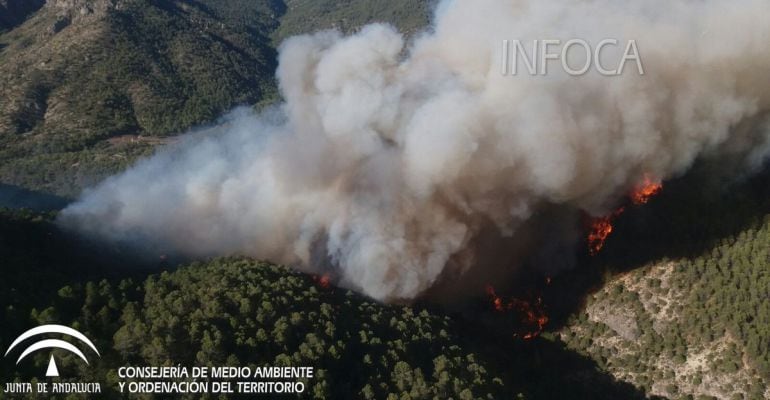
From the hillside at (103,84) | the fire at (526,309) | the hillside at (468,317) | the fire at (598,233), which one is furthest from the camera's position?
the hillside at (103,84)

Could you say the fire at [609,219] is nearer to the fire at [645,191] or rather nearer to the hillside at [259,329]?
the fire at [645,191]

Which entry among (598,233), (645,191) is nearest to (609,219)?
(598,233)

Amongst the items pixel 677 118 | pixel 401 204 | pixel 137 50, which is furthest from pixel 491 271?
pixel 137 50

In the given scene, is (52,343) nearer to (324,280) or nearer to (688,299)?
(324,280)

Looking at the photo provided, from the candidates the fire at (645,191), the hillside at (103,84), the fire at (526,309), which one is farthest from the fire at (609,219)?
the hillside at (103,84)

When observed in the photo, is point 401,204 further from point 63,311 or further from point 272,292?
point 63,311

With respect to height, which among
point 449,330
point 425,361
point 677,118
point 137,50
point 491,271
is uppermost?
point 137,50
